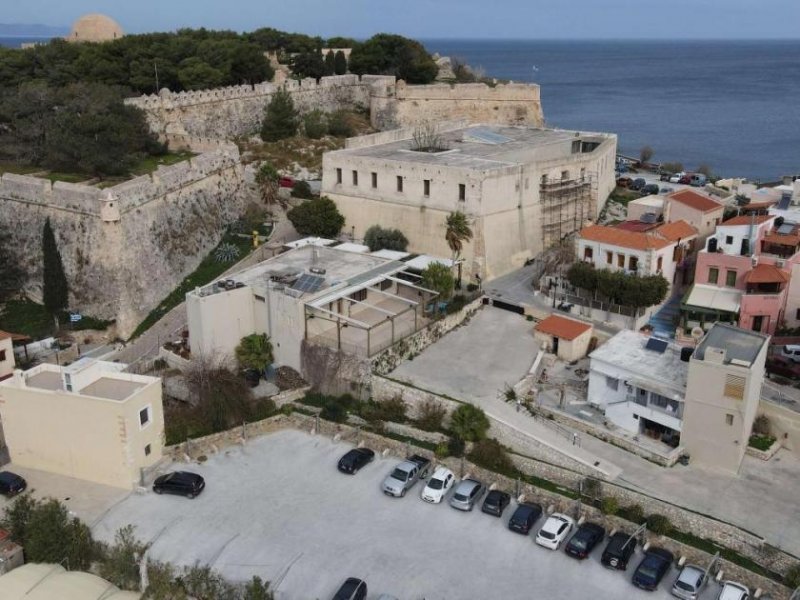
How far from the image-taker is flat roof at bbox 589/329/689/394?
2095cm

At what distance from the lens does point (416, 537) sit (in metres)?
17.8

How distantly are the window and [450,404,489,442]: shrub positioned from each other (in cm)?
799

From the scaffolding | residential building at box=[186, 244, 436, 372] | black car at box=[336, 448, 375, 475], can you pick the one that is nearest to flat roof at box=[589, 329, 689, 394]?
residential building at box=[186, 244, 436, 372]

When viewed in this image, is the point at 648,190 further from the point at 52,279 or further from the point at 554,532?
the point at 52,279

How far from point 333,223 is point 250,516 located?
54.1 ft

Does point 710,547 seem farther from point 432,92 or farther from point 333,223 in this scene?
point 432,92

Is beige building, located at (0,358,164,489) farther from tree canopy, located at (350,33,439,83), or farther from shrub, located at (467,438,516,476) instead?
tree canopy, located at (350,33,439,83)

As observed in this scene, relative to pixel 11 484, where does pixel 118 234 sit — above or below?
above

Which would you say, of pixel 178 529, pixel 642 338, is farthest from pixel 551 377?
pixel 178 529

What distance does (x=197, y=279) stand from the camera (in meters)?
30.4

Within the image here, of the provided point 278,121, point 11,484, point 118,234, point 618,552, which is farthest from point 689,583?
point 278,121

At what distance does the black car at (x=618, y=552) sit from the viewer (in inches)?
661

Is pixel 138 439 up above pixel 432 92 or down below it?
below

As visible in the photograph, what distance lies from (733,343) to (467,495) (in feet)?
27.5
